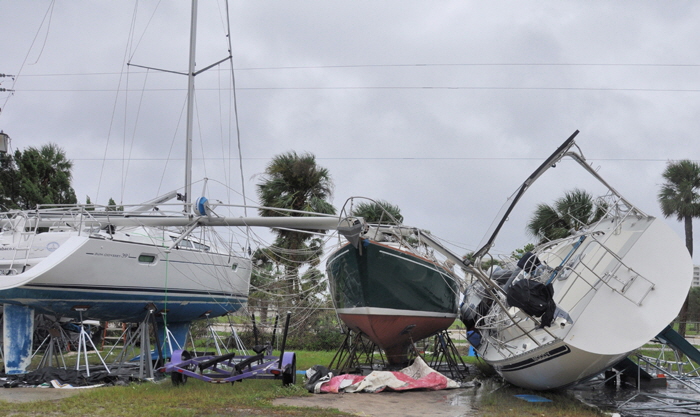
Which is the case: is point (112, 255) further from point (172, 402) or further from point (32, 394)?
point (172, 402)

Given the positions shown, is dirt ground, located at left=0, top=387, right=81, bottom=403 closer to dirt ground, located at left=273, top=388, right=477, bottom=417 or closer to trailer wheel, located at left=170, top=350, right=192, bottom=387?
trailer wheel, located at left=170, top=350, right=192, bottom=387

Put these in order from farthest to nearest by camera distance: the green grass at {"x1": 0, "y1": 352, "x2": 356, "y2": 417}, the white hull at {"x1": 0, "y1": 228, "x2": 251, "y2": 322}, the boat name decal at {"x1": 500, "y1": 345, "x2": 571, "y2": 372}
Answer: the white hull at {"x1": 0, "y1": 228, "x2": 251, "y2": 322}
the boat name decal at {"x1": 500, "y1": 345, "x2": 571, "y2": 372}
the green grass at {"x1": 0, "y1": 352, "x2": 356, "y2": 417}

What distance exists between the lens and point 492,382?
43.3 feet

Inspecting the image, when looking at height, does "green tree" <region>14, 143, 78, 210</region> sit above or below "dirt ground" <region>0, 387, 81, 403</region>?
above

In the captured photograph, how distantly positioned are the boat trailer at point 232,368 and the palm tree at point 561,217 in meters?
13.2

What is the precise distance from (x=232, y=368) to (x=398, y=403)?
3093 mm

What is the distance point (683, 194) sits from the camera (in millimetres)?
23547

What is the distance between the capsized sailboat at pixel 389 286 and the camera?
11812 millimetres

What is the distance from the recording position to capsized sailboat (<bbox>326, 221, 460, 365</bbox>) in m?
11.8

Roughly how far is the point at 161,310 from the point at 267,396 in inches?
195

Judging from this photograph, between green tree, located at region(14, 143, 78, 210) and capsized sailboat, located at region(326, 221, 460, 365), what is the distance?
59.0ft

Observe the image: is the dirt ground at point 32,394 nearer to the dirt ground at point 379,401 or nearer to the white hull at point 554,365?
the dirt ground at point 379,401

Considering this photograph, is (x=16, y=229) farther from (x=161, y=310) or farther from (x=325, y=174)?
(x=325, y=174)

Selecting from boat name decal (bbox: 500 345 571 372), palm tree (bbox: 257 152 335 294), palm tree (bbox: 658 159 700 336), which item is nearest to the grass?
boat name decal (bbox: 500 345 571 372)
